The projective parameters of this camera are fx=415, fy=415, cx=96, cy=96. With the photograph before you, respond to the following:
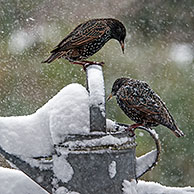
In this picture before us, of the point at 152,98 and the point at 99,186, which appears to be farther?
the point at 152,98

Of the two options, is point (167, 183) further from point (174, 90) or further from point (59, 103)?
point (59, 103)

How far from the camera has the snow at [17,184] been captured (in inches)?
33.9

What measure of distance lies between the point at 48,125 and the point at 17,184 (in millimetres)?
146

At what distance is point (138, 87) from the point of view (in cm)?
102

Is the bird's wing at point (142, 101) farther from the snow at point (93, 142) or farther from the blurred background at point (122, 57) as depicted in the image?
the blurred background at point (122, 57)

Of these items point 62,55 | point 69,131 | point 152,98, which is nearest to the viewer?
point 69,131

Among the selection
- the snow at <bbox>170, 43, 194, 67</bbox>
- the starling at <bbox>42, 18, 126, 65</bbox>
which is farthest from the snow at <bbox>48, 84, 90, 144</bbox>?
the snow at <bbox>170, 43, 194, 67</bbox>

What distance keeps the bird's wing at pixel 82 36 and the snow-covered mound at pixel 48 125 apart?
1.06 feet

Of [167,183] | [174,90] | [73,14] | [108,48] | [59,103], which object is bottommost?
[167,183]

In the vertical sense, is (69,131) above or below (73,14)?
above

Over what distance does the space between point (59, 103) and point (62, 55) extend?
35 cm

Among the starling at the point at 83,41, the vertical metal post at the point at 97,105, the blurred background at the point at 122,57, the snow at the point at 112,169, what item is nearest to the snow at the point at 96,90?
the vertical metal post at the point at 97,105

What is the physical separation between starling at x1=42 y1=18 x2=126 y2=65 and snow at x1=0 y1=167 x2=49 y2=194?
369 mm

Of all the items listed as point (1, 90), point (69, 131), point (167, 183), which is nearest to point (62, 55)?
point (69, 131)
